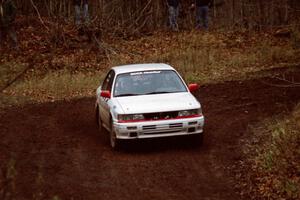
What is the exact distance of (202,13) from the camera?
1181 inches

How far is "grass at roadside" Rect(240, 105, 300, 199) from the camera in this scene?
9.60 m

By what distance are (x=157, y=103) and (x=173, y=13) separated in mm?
18750

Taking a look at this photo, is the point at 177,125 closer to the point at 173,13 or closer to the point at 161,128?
the point at 161,128

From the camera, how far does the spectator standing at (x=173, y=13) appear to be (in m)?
30.2

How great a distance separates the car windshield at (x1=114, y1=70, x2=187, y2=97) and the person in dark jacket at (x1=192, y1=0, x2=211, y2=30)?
51.3 ft

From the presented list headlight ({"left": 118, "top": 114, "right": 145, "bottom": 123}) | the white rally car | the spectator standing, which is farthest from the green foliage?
the spectator standing

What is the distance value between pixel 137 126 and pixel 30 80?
13.1 meters

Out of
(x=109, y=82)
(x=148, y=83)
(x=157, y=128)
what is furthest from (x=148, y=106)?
(x=109, y=82)

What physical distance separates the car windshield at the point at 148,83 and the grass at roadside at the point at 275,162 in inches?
78.5

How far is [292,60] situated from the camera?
24953 millimetres

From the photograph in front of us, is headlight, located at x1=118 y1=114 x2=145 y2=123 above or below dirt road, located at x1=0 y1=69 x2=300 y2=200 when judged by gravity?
above

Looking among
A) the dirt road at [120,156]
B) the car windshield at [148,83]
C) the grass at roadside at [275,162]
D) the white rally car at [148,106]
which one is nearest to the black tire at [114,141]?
the white rally car at [148,106]

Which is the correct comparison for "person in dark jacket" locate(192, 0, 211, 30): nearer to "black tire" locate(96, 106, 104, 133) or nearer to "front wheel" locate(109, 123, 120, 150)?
"black tire" locate(96, 106, 104, 133)

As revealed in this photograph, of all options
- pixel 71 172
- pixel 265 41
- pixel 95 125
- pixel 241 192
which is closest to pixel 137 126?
pixel 71 172
